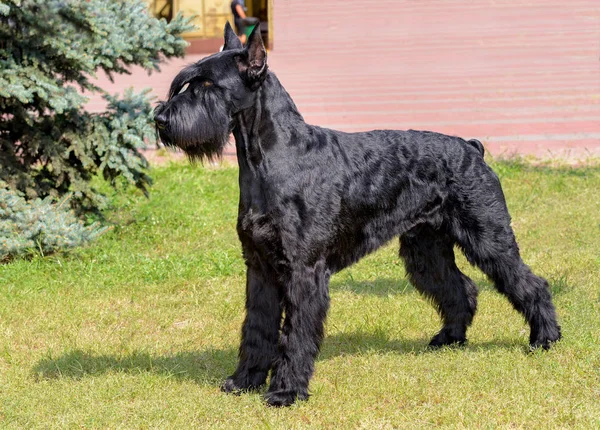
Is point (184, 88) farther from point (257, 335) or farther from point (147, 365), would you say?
point (147, 365)

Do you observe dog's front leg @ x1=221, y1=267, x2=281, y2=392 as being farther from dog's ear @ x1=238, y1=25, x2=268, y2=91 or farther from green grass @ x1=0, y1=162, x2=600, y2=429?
dog's ear @ x1=238, y1=25, x2=268, y2=91

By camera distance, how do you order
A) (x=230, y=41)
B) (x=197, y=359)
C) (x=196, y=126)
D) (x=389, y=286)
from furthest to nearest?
(x=389, y=286)
(x=197, y=359)
(x=230, y=41)
(x=196, y=126)

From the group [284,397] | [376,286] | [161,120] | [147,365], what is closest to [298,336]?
[284,397]

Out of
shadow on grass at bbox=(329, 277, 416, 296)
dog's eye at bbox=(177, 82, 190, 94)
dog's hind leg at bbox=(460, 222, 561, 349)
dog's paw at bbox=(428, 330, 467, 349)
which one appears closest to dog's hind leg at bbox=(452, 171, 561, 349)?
dog's hind leg at bbox=(460, 222, 561, 349)

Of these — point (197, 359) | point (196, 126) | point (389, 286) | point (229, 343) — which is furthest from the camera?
point (389, 286)

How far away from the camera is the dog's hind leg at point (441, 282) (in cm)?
583

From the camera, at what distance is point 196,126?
4.64 m

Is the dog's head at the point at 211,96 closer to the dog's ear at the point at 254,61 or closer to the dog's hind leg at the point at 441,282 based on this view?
the dog's ear at the point at 254,61

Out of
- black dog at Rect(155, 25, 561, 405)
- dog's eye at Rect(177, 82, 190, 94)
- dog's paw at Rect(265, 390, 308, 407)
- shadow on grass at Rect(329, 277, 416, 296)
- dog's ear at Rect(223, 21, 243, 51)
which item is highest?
dog's ear at Rect(223, 21, 243, 51)

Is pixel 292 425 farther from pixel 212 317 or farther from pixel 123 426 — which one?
pixel 212 317

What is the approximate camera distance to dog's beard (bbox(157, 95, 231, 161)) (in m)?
4.64

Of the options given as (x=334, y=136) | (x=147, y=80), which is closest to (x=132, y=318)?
(x=334, y=136)

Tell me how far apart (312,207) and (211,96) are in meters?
0.87

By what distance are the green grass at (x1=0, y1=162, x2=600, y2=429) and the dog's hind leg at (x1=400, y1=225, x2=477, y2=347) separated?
0.62 ft
